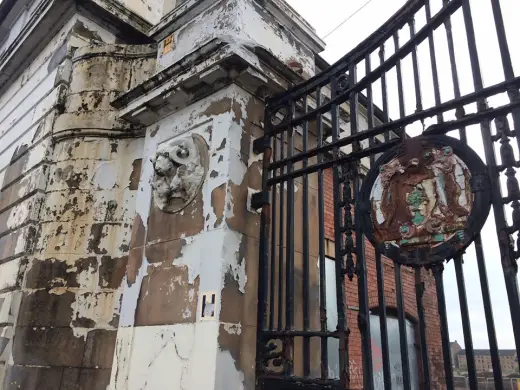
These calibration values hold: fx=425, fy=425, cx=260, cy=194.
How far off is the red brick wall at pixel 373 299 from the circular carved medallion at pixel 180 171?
299cm

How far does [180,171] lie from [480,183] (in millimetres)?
1994

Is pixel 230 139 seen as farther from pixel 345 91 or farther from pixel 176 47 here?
pixel 176 47

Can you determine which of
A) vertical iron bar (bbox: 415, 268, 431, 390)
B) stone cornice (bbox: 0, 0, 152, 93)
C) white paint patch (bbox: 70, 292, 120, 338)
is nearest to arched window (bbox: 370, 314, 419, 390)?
white paint patch (bbox: 70, 292, 120, 338)

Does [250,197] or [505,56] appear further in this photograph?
[250,197]

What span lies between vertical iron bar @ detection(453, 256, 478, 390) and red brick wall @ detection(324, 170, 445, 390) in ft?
10.6

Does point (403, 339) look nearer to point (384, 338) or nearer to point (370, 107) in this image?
point (384, 338)

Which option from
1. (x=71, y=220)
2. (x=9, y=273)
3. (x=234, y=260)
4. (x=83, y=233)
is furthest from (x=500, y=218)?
(x=9, y=273)

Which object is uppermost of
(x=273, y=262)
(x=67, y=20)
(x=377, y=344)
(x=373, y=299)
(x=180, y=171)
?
(x=67, y=20)

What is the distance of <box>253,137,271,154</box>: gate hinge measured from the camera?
3.05 metres

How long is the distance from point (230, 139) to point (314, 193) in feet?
3.09

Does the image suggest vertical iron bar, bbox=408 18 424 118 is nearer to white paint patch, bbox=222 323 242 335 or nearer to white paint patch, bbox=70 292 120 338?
white paint patch, bbox=222 323 242 335

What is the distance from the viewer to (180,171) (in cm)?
313

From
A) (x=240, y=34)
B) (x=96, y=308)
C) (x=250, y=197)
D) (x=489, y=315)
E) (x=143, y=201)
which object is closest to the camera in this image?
(x=489, y=315)

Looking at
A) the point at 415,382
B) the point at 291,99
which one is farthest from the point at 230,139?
the point at 415,382
